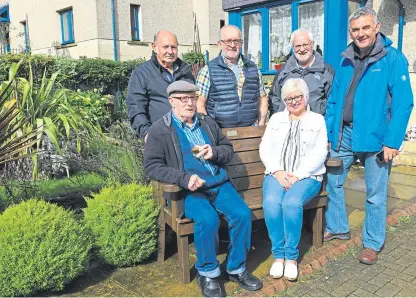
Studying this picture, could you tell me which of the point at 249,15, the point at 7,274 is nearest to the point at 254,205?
the point at 7,274

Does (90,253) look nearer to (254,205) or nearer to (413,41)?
(254,205)

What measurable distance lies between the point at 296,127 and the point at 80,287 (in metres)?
2.14

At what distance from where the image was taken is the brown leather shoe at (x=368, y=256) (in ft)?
11.3

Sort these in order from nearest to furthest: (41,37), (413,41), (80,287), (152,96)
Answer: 1. (80,287)
2. (152,96)
3. (413,41)
4. (41,37)

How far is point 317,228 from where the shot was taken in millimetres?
3693

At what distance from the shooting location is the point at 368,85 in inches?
131

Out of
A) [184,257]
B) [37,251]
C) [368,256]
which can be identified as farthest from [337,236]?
[37,251]

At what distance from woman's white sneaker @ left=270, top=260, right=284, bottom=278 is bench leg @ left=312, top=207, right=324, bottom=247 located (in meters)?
0.66

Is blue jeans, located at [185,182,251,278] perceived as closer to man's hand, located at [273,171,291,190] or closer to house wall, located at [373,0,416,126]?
man's hand, located at [273,171,291,190]

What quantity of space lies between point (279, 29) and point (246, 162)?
5691mm

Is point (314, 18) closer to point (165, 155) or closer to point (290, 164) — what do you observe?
point (290, 164)

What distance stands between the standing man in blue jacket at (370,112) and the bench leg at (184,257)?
1516 millimetres

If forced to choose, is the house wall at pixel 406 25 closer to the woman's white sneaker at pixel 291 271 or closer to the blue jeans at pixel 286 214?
the blue jeans at pixel 286 214

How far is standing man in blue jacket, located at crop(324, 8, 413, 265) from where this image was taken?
129 inches
